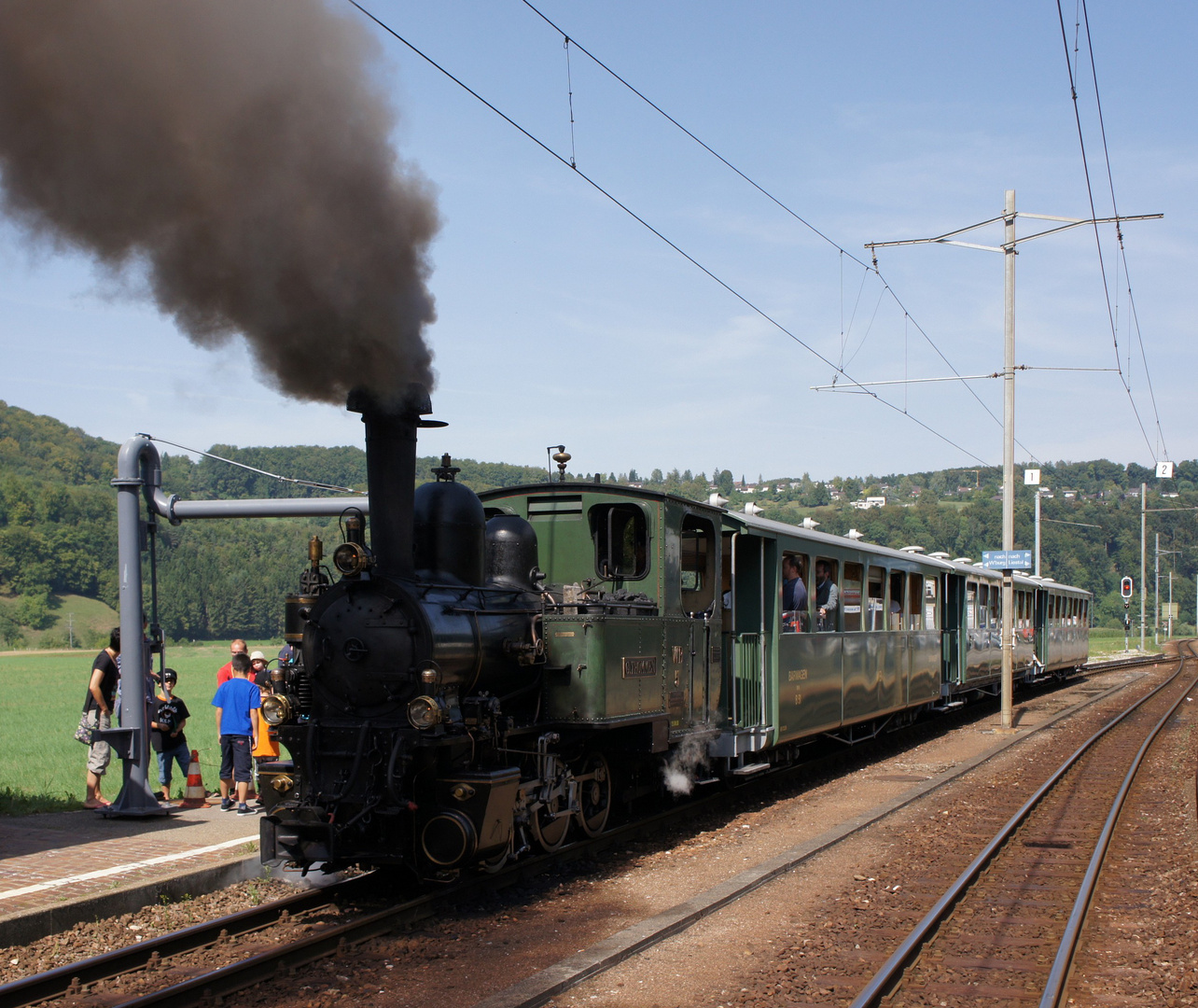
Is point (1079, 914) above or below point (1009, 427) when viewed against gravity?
below

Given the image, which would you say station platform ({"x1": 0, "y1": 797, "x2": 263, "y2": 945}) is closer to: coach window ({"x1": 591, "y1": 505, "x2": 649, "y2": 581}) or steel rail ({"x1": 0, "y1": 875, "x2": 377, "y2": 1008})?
steel rail ({"x1": 0, "y1": 875, "x2": 377, "y2": 1008})

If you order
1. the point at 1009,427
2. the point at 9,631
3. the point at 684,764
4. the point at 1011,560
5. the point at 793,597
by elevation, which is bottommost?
the point at 9,631

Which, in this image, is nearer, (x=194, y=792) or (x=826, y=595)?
(x=194, y=792)

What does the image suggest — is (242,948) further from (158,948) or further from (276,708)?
(276,708)

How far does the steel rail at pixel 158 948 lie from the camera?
5.07 metres

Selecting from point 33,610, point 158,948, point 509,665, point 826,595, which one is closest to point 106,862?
point 158,948

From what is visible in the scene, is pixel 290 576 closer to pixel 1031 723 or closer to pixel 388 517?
pixel 1031 723

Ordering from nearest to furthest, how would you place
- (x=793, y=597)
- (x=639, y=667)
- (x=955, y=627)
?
(x=639, y=667)
(x=793, y=597)
(x=955, y=627)

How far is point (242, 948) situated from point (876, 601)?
34.5 ft

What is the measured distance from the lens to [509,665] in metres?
7.49

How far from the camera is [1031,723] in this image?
64.5 ft

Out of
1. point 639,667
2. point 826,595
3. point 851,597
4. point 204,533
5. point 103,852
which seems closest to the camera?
point 103,852

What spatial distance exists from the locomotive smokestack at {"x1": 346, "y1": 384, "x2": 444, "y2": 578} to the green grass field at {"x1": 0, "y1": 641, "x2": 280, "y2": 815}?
511 cm

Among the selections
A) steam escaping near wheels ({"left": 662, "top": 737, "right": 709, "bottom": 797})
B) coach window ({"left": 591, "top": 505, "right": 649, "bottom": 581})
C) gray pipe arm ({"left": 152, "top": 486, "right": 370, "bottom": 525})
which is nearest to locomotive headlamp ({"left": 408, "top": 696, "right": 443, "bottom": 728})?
coach window ({"left": 591, "top": 505, "right": 649, "bottom": 581})
